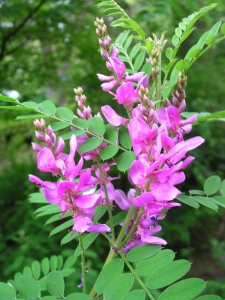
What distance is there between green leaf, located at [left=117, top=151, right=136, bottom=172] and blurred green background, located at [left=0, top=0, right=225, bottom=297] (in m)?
1.96

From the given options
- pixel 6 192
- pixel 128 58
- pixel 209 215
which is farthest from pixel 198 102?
pixel 128 58

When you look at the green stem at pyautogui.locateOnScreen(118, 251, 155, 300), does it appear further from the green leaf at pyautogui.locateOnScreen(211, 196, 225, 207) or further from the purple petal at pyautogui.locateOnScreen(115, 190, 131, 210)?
the green leaf at pyautogui.locateOnScreen(211, 196, 225, 207)

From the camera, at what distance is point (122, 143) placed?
2.82 ft

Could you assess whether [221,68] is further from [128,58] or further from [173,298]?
[173,298]

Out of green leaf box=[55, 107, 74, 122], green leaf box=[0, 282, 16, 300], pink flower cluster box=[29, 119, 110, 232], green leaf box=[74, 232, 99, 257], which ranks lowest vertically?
green leaf box=[74, 232, 99, 257]

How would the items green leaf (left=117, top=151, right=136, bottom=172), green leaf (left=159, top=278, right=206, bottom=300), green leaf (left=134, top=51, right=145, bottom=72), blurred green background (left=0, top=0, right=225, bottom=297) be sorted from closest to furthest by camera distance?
green leaf (left=159, top=278, right=206, bottom=300) → green leaf (left=117, top=151, right=136, bottom=172) → green leaf (left=134, top=51, right=145, bottom=72) → blurred green background (left=0, top=0, right=225, bottom=297)

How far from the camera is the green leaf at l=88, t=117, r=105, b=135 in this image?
33.9 inches

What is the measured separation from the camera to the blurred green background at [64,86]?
2965 mm

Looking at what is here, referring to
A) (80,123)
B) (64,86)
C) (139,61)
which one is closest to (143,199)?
(80,123)

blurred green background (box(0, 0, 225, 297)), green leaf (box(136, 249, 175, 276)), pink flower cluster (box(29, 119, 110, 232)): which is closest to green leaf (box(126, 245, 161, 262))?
green leaf (box(136, 249, 175, 276))

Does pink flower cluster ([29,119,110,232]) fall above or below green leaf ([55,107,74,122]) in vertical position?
below

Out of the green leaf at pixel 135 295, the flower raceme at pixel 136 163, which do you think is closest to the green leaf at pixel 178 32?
the flower raceme at pixel 136 163

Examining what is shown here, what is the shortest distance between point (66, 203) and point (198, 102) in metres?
4.37

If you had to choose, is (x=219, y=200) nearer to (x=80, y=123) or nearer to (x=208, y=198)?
(x=208, y=198)
